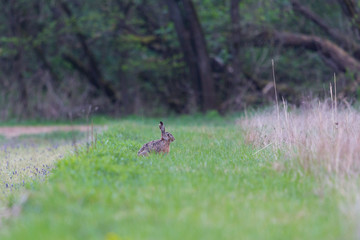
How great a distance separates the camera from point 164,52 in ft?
84.6

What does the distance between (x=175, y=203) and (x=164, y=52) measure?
2087 cm

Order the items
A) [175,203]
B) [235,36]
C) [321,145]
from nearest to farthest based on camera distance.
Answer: [175,203], [321,145], [235,36]

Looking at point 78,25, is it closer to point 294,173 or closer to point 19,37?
point 19,37

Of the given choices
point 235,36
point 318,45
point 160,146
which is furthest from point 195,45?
point 160,146

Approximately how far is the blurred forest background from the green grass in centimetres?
1474

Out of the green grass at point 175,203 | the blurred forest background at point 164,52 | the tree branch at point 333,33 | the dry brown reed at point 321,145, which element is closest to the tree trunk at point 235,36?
the blurred forest background at point 164,52

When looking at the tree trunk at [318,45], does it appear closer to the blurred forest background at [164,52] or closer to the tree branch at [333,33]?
the blurred forest background at [164,52]

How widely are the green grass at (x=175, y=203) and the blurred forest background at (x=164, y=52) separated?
14.7 m

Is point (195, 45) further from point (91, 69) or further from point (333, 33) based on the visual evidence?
point (91, 69)

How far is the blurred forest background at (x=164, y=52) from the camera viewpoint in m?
22.5

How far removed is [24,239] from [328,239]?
110 inches

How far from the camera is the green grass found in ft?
15.2

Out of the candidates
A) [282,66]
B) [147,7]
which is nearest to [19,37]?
[147,7]

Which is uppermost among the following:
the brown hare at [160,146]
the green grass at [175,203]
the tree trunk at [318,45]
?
the tree trunk at [318,45]
